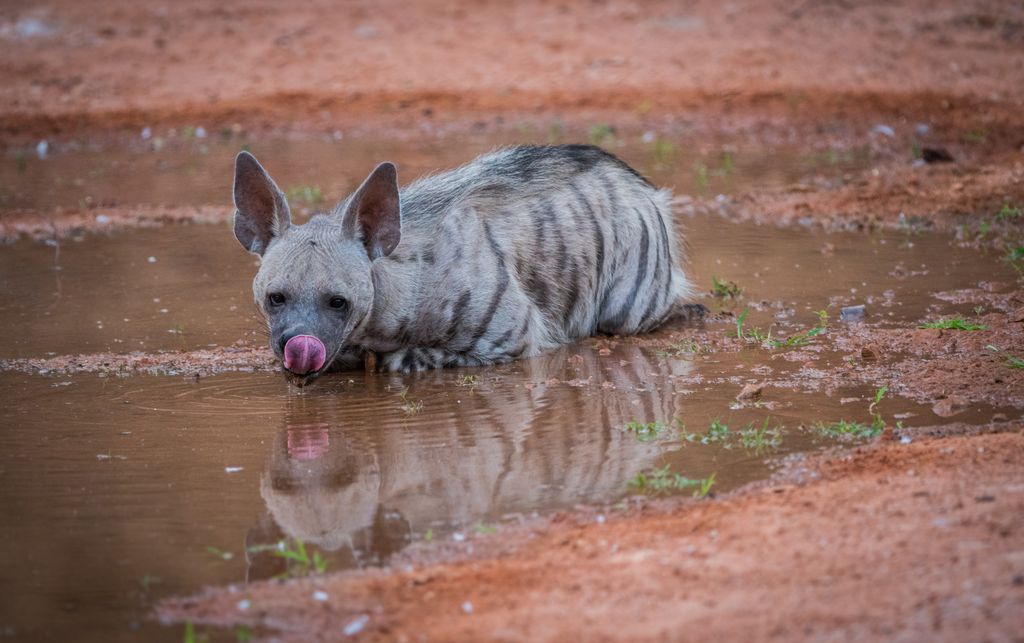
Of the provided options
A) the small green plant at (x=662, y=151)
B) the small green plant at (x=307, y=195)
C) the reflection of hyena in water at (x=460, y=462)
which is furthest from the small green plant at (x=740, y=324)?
the small green plant at (x=662, y=151)

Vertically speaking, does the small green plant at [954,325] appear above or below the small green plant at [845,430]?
above

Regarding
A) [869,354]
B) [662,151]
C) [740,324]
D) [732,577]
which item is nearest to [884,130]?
[662,151]

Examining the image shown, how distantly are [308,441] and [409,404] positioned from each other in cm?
62

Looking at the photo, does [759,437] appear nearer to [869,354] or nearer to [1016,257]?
[869,354]

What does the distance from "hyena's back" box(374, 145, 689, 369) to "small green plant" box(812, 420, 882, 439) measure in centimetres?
199

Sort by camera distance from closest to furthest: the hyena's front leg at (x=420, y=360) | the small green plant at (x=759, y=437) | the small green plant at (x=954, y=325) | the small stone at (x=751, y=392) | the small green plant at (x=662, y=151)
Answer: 1. the small green plant at (x=759, y=437)
2. the small stone at (x=751, y=392)
3. the small green plant at (x=954, y=325)
4. the hyena's front leg at (x=420, y=360)
5. the small green plant at (x=662, y=151)

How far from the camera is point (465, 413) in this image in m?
6.04

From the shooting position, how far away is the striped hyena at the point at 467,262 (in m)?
6.36

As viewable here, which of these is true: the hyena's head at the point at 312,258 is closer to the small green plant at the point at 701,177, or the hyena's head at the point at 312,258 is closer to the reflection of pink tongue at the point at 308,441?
the reflection of pink tongue at the point at 308,441

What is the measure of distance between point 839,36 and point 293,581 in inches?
512

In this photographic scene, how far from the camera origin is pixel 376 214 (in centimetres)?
659

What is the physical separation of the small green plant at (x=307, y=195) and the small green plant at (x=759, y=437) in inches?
220

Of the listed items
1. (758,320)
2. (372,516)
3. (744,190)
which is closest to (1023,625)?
(372,516)

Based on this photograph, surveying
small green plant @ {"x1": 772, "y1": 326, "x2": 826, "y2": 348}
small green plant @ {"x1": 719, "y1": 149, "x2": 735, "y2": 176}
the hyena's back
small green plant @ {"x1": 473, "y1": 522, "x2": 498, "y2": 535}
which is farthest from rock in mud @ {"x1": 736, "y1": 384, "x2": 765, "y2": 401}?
small green plant @ {"x1": 719, "y1": 149, "x2": 735, "y2": 176}
